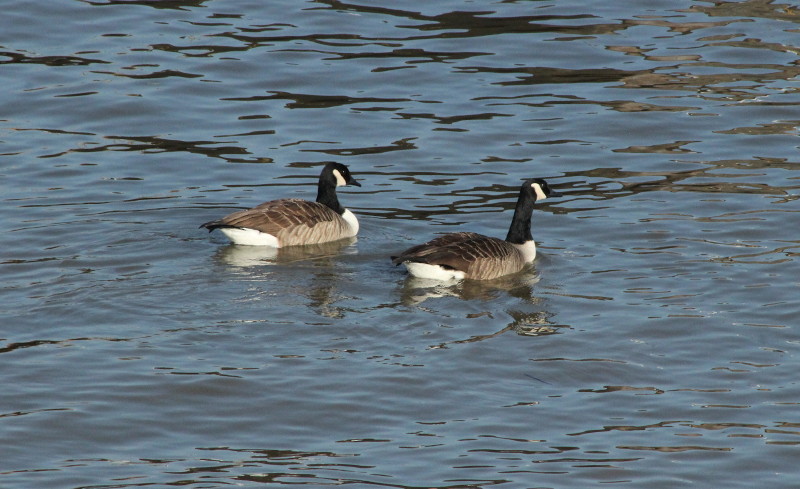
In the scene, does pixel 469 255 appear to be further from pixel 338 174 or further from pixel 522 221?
pixel 338 174

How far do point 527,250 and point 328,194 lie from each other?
291 cm

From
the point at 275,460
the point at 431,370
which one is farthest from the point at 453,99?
the point at 275,460

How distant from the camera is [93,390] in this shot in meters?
10.1

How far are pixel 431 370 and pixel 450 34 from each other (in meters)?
13.6

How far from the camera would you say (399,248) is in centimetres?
1473

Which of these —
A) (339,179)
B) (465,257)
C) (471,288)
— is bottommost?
(471,288)

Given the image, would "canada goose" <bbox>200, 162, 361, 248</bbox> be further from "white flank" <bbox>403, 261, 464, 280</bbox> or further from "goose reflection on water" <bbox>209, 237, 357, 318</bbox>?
"white flank" <bbox>403, 261, 464, 280</bbox>

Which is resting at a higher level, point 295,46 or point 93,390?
point 295,46

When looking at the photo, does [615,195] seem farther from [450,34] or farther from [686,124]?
[450,34]

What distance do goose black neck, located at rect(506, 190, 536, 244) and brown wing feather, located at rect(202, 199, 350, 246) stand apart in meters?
2.14

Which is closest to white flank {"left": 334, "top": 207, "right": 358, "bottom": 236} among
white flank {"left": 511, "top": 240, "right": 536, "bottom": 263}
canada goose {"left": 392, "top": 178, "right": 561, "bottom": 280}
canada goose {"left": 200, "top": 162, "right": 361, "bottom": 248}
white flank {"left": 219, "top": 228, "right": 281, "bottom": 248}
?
canada goose {"left": 200, "top": 162, "right": 361, "bottom": 248}

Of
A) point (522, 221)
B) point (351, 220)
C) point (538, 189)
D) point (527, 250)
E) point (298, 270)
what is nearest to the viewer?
point (298, 270)

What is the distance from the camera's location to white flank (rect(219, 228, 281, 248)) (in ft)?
47.2

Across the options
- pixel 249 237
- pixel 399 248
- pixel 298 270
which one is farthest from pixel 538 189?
pixel 249 237
